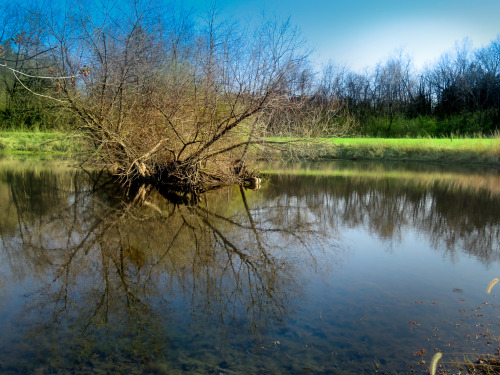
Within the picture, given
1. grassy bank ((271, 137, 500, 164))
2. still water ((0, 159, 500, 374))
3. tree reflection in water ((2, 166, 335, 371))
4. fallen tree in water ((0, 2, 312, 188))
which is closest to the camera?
still water ((0, 159, 500, 374))

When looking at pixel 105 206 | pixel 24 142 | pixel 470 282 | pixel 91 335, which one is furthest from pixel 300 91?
pixel 24 142

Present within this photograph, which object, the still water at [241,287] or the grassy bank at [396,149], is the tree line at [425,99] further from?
the still water at [241,287]

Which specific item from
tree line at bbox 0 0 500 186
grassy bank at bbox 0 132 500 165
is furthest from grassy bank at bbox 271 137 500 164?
tree line at bbox 0 0 500 186

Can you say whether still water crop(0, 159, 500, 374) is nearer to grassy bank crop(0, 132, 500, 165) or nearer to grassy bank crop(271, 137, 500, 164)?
grassy bank crop(271, 137, 500, 164)

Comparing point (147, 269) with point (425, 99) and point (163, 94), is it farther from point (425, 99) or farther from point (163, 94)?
point (425, 99)

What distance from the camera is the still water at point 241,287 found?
11.1ft

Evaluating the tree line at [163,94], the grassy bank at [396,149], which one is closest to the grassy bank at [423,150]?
the grassy bank at [396,149]

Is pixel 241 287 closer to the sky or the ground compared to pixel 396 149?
closer to the ground

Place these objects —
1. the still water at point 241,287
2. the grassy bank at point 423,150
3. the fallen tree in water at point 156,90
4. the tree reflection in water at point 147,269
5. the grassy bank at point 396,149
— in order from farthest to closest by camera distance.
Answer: the grassy bank at point 396,149
the grassy bank at point 423,150
the fallen tree in water at point 156,90
the tree reflection in water at point 147,269
the still water at point 241,287

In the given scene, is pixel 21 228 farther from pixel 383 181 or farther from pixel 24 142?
pixel 24 142

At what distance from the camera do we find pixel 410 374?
10.3 ft

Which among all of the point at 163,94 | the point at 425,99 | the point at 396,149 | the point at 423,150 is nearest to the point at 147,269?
the point at 163,94

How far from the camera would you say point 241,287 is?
4.82m

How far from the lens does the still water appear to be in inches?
133
